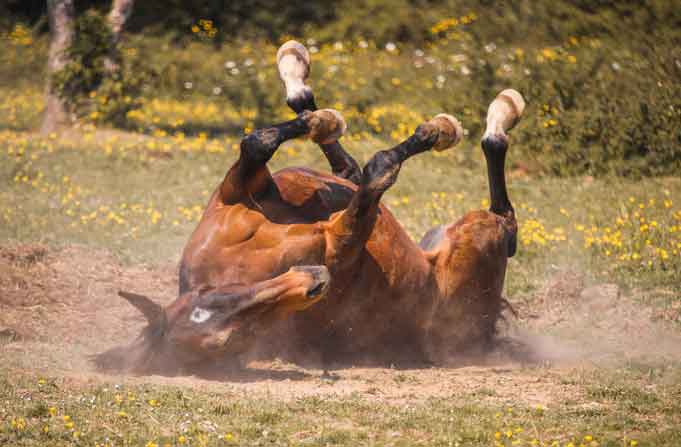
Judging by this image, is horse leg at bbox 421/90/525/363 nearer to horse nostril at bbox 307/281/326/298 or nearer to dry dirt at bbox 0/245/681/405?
dry dirt at bbox 0/245/681/405

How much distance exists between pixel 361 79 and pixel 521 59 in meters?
2.83

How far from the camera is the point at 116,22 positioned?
12562 mm

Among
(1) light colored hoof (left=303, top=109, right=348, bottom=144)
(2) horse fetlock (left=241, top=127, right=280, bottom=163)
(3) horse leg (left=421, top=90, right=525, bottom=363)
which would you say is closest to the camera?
(2) horse fetlock (left=241, top=127, right=280, bottom=163)

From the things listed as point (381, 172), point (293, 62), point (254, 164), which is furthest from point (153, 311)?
point (293, 62)

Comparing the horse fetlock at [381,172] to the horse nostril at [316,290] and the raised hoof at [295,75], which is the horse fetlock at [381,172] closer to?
the horse nostril at [316,290]

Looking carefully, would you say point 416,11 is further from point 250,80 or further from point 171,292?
point 171,292

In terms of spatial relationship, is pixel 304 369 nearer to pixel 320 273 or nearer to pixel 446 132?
pixel 320 273

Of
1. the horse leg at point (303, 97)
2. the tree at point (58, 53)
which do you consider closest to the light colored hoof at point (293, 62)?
the horse leg at point (303, 97)

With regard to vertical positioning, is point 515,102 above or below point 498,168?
above

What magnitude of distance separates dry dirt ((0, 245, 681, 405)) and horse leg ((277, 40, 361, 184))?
4.12ft

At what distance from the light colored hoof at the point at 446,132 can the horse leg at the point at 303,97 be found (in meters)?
0.53

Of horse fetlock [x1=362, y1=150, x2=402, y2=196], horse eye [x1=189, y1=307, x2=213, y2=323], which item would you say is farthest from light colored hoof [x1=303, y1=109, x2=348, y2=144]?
horse eye [x1=189, y1=307, x2=213, y2=323]

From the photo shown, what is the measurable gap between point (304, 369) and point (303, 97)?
1.63 metres

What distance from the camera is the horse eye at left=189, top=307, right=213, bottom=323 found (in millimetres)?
4230
